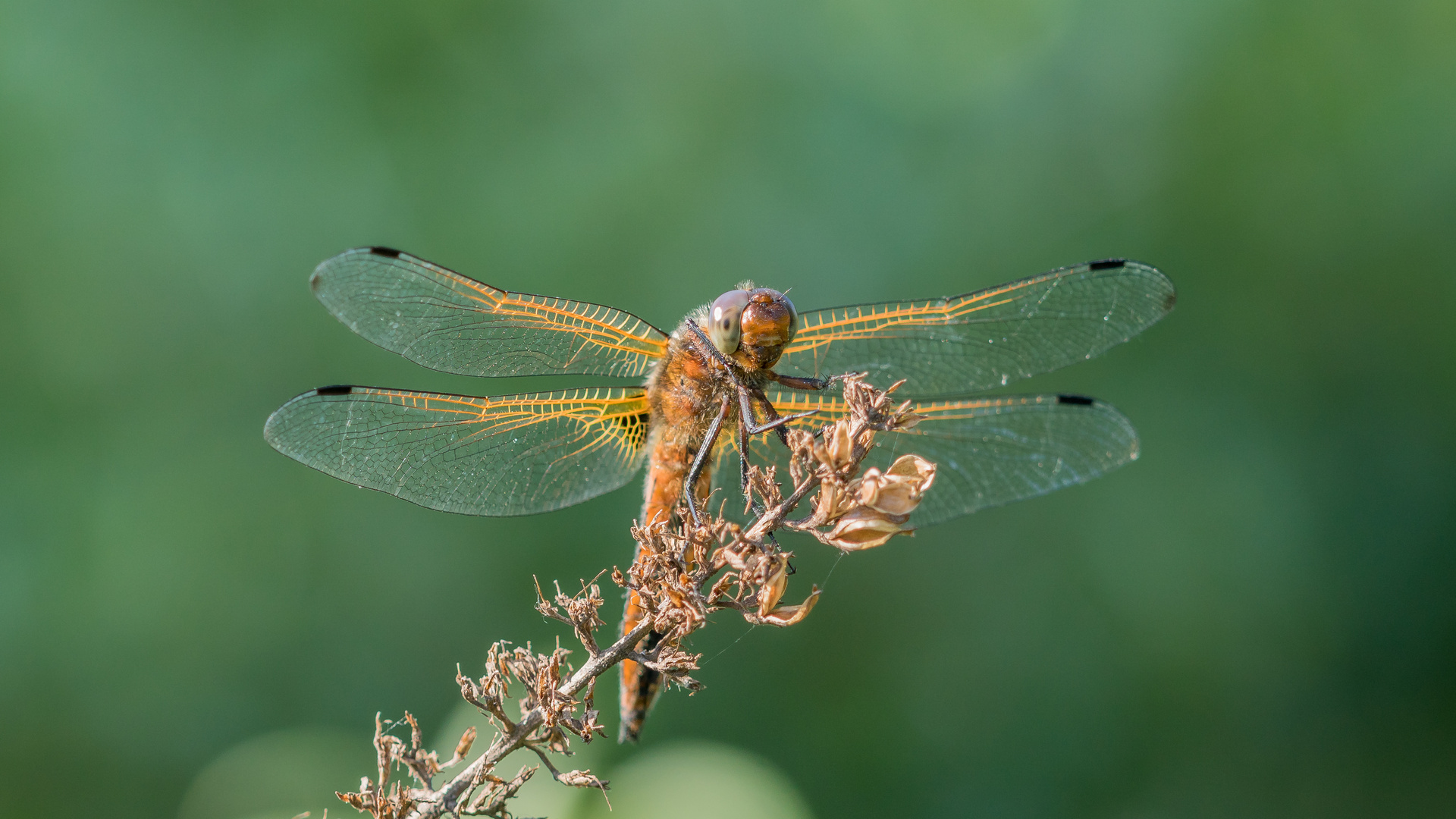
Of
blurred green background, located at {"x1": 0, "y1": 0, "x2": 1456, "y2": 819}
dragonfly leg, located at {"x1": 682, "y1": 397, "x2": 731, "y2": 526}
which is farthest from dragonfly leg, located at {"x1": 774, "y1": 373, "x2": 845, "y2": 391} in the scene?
blurred green background, located at {"x1": 0, "y1": 0, "x2": 1456, "y2": 819}

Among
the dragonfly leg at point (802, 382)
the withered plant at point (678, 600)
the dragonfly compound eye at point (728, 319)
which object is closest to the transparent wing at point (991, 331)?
the dragonfly leg at point (802, 382)

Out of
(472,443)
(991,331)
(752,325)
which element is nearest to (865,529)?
(752,325)

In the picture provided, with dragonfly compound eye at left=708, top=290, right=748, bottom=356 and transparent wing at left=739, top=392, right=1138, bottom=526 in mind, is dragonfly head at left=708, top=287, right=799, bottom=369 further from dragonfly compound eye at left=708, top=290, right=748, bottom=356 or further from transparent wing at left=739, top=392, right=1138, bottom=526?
transparent wing at left=739, top=392, right=1138, bottom=526

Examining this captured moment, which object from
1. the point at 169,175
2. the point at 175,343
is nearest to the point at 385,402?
the point at 175,343

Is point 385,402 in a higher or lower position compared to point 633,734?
higher

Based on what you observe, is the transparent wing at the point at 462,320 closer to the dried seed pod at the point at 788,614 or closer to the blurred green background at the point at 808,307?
the dried seed pod at the point at 788,614

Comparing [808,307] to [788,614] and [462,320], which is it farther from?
[788,614]

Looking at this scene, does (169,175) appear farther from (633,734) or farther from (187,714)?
(633,734)
